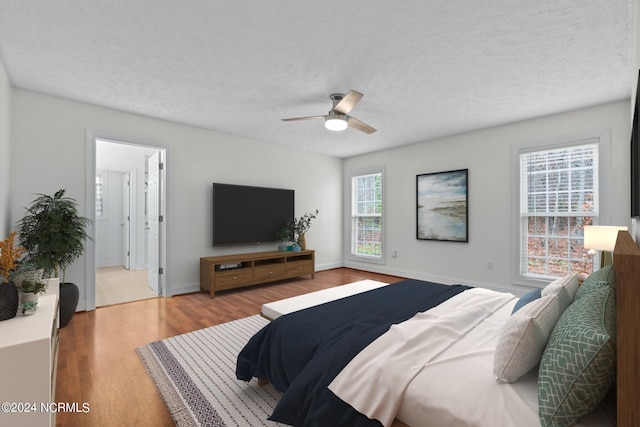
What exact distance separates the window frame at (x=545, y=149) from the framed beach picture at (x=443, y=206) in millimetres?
672

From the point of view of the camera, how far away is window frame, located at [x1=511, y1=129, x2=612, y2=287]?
11.6 ft

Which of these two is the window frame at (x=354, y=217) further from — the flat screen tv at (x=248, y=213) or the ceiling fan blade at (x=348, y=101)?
the ceiling fan blade at (x=348, y=101)

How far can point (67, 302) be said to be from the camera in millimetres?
3064

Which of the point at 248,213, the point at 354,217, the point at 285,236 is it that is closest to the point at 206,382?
the point at 248,213

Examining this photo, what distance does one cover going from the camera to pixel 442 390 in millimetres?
1219

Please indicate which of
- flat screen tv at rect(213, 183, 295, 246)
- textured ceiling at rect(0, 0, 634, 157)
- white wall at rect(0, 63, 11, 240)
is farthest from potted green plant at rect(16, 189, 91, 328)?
flat screen tv at rect(213, 183, 295, 246)

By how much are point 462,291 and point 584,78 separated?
2.39 metres

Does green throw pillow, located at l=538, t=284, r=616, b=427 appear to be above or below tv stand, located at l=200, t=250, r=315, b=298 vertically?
above

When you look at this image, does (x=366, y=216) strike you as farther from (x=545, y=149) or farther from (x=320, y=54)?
(x=320, y=54)

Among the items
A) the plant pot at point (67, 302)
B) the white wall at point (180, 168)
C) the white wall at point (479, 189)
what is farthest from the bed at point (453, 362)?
→ the white wall at point (180, 168)

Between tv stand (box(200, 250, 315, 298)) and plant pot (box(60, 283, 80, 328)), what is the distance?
151 centimetres

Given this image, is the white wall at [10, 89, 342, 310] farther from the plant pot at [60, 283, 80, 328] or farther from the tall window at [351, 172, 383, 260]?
the plant pot at [60, 283, 80, 328]

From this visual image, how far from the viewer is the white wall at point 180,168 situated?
3.30 m

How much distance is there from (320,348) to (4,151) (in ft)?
Result: 11.4
